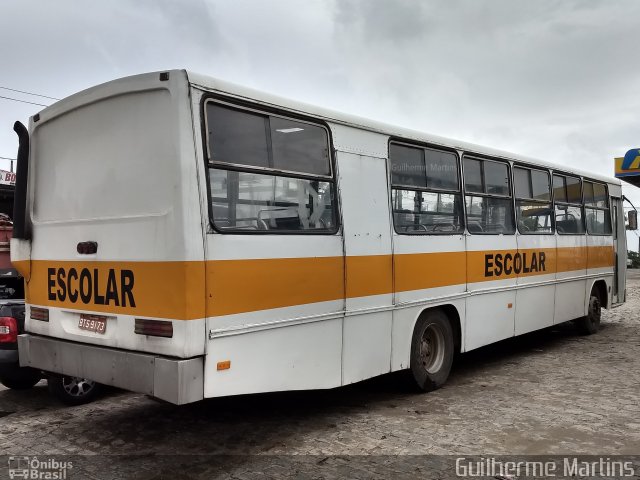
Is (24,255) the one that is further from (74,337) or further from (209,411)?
(209,411)

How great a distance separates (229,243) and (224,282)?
0.29 metres

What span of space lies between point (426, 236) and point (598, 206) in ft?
20.2

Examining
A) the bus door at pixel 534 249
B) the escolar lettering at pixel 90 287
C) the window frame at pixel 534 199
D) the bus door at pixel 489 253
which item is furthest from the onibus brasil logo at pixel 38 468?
the window frame at pixel 534 199

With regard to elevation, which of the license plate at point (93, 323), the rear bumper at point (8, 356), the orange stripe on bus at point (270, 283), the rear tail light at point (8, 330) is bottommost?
the rear bumper at point (8, 356)

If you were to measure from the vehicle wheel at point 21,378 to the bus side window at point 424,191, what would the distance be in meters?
4.08

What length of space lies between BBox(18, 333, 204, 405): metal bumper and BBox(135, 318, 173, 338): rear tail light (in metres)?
0.16

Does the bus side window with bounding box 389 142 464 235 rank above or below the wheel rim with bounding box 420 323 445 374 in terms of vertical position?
above

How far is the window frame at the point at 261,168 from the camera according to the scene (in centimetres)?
409

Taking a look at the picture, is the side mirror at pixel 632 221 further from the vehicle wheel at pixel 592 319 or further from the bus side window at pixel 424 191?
the bus side window at pixel 424 191

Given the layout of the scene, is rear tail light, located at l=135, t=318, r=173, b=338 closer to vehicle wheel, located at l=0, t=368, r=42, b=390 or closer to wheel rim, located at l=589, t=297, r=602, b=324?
vehicle wheel, located at l=0, t=368, r=42, b=390

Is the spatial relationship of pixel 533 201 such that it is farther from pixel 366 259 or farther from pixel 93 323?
pixel 93 323

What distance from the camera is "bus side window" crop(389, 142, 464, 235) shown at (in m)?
5.90

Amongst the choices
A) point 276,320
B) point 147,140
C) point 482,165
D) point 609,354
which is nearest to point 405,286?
point 276,320

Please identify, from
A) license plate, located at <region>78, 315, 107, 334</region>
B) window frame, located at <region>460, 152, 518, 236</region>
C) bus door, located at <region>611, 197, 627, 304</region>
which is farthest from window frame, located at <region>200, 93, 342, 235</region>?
bus door, located at <region>611, 197, 627, 304</region>
